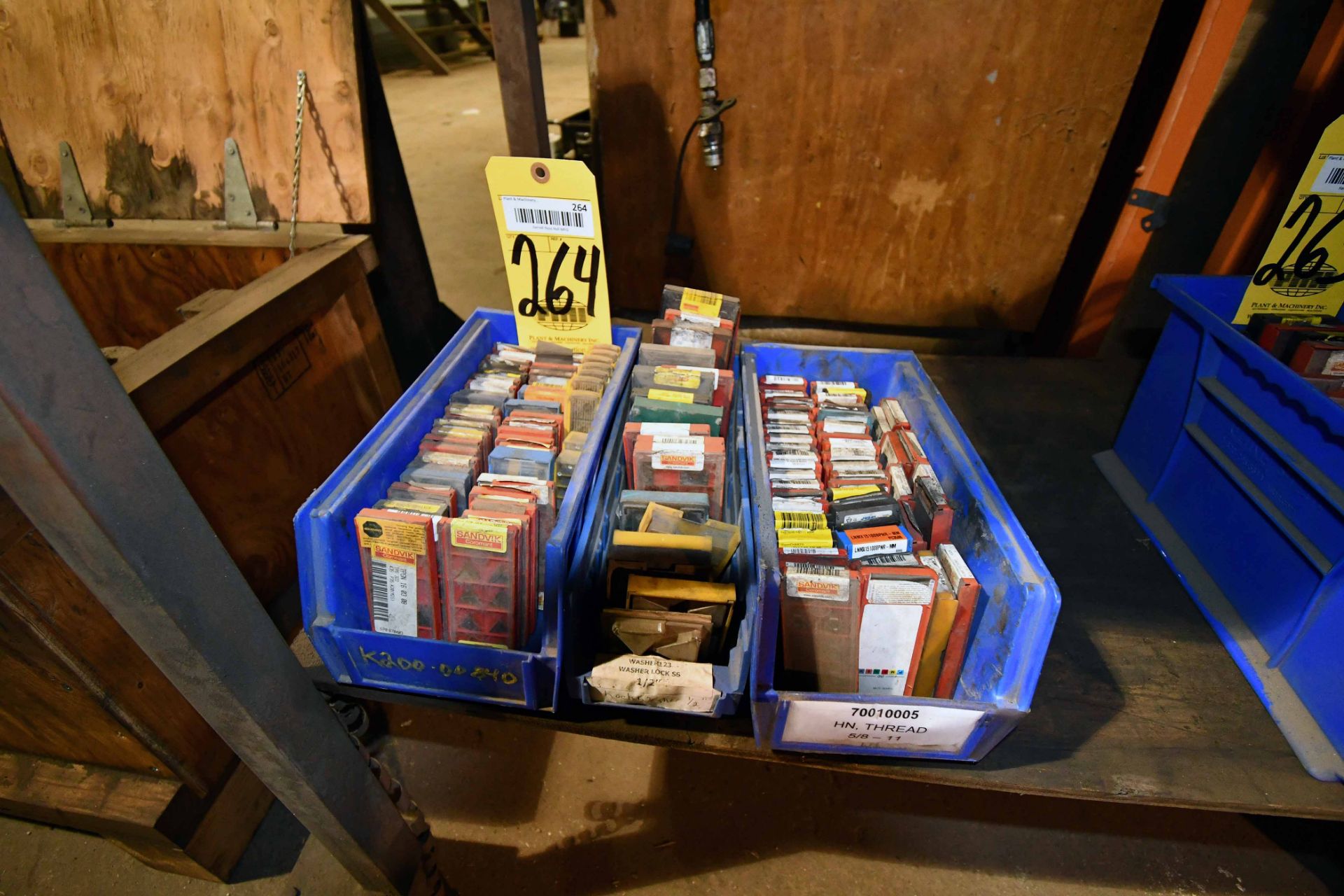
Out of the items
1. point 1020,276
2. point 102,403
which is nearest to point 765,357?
point 1020,276

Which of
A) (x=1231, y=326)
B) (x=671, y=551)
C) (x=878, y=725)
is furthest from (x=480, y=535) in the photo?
(x=1231, y=326)

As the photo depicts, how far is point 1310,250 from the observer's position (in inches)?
62.4

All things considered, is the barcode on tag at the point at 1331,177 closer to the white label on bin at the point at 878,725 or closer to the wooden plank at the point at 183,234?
the white label on bin at the point at 878,725

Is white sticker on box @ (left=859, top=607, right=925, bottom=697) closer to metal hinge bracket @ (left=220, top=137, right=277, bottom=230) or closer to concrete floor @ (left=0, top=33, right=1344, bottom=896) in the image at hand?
concrete floor @ (left=0, top=33, right=1344, bottom=896)

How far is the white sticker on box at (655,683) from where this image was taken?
1.12 m

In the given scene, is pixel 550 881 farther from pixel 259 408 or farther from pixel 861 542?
pixel 259 408

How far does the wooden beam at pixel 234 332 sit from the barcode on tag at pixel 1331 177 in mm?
2502

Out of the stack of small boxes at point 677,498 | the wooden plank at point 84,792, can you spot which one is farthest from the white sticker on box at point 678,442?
the wooden plank at point 84,792

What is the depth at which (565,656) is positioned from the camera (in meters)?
1.14

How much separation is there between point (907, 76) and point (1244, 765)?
2137mm

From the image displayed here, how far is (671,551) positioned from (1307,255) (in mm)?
1828

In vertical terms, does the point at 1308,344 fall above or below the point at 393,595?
above

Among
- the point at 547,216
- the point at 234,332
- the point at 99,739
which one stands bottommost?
the point at 99,739

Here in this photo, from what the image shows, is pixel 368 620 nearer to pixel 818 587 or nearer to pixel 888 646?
pixel 818 587
